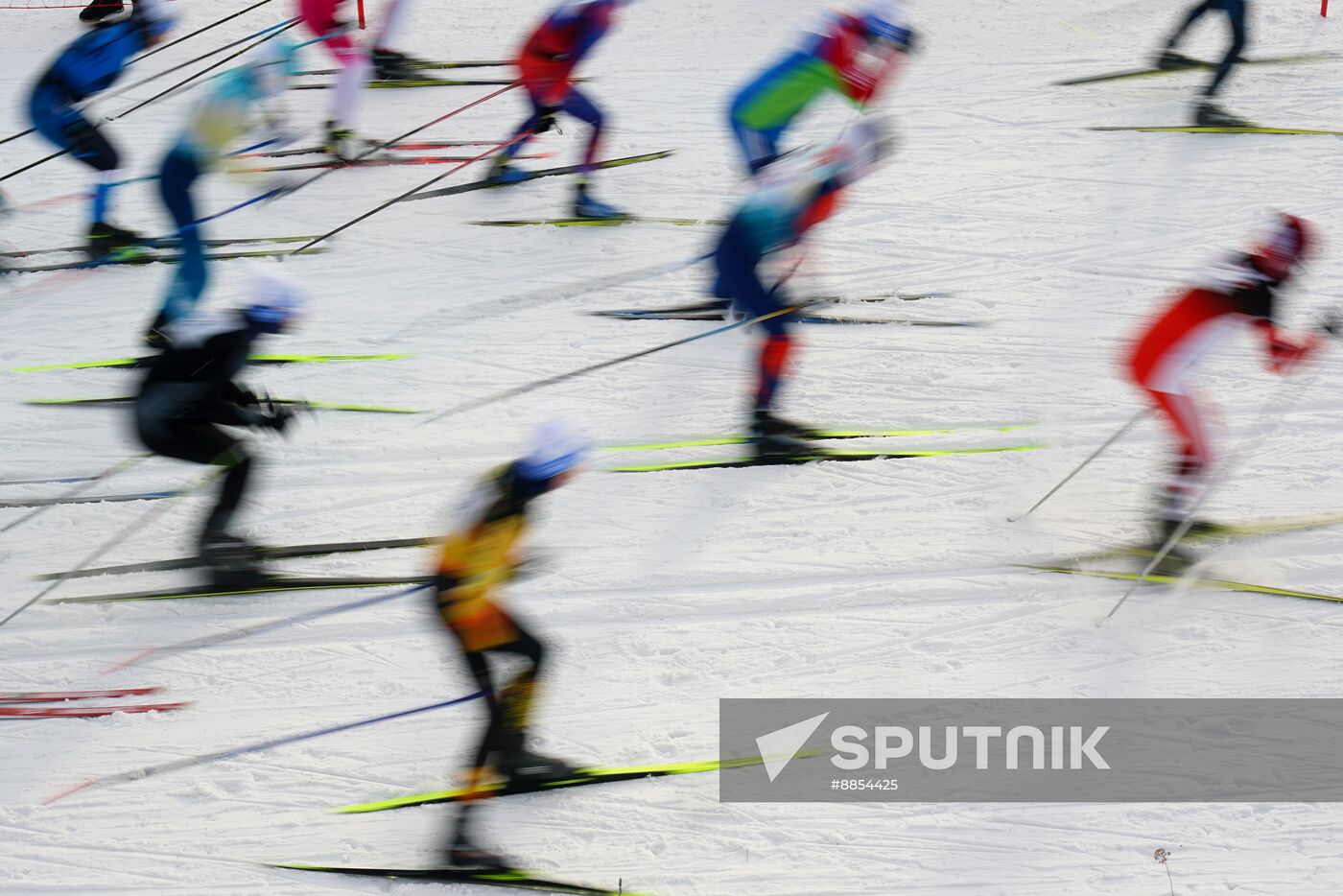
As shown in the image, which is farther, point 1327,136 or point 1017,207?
point 1327,136

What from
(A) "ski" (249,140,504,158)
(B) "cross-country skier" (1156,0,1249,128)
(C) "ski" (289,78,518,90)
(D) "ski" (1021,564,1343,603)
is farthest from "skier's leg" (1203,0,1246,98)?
(D) "ski" (1021,564,1343,603)

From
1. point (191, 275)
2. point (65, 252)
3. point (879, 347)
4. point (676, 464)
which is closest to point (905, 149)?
point (879, 347)

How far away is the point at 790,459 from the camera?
4.96 meters

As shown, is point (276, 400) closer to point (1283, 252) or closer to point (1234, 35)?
point (1283, 252)

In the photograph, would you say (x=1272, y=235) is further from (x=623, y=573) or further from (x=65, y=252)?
(x=65, y=252)

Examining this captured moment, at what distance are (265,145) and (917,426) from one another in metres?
4.36

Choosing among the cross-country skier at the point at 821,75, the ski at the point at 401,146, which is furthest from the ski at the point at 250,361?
the ski at the point at 401,146

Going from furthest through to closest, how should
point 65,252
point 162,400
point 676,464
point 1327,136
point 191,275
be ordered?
point 1327,136 < point 65,252 < point 191,275 < point 676,464 < point 162,400

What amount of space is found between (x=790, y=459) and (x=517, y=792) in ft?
6.21

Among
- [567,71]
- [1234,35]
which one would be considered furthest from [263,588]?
[1234,35]

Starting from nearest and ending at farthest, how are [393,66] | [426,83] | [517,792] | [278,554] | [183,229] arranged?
[517,792]
[278,554]
[183,229]
[426,83]
[393,66]

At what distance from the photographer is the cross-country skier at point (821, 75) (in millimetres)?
5820

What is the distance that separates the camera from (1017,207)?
22.4ft

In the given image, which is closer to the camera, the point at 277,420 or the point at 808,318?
the point at 277,420
